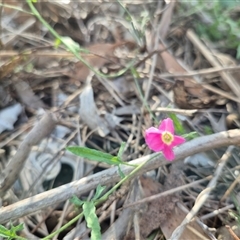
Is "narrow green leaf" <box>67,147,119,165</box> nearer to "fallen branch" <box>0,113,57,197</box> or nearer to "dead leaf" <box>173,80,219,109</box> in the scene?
"fallen branch" <box>0,113,57,197</box>

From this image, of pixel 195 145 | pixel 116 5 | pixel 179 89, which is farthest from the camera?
pixel 116 5

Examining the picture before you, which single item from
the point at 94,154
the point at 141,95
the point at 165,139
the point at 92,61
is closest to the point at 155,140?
the point at 165,139

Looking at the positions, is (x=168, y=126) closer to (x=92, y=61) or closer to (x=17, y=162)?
(x=17, y=162)

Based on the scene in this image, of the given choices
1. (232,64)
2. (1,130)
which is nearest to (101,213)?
(1,130)

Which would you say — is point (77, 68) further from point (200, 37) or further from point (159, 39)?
point (200, 37)

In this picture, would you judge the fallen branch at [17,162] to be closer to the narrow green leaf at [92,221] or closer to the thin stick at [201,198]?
the narrow green leaf at [92,221]

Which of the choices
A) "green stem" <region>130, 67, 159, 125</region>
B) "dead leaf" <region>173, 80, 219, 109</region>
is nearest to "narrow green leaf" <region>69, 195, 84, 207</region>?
"green stem" <region>130, 67, 159, 125</region>
